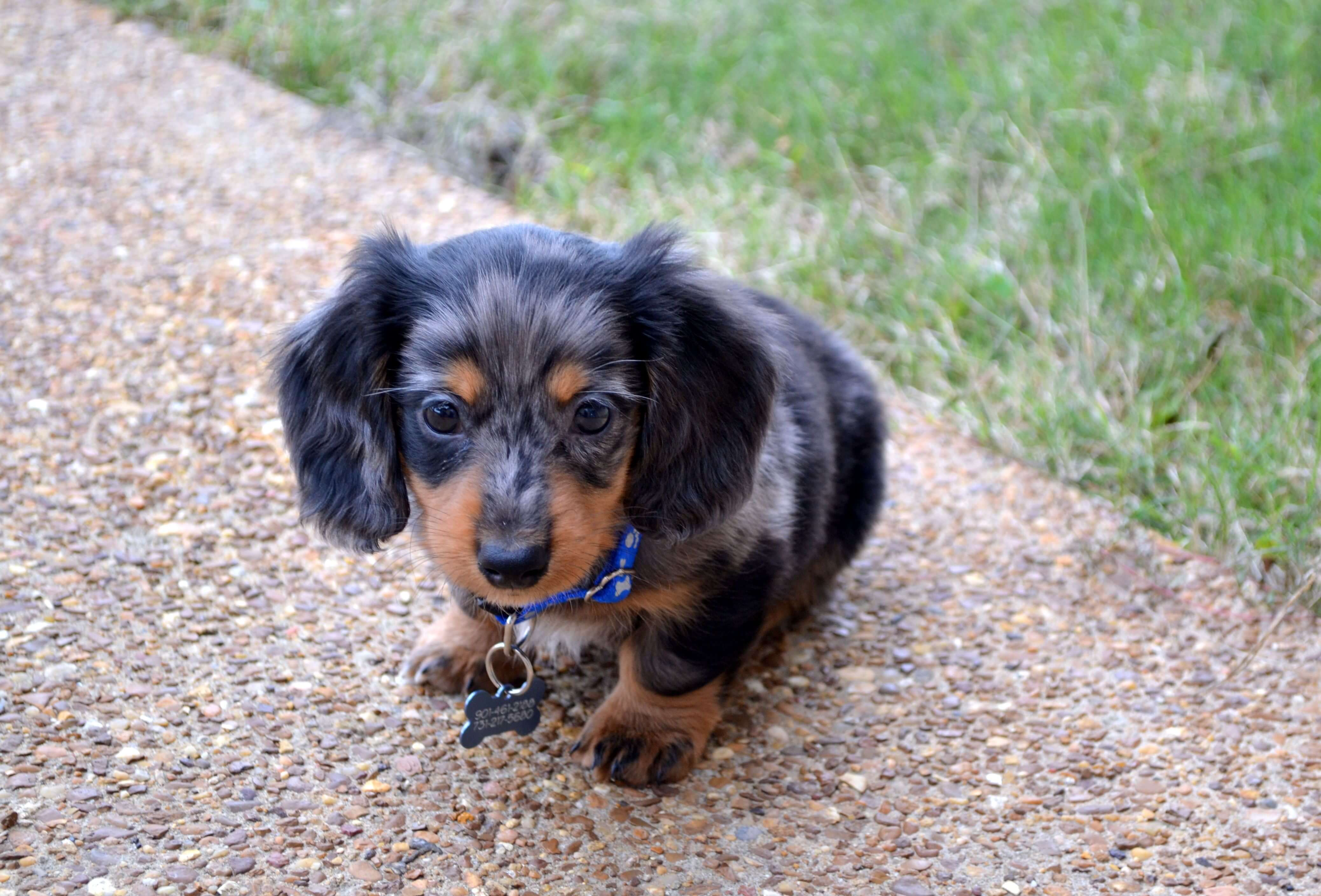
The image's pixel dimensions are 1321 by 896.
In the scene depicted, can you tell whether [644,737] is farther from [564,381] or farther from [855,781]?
[564,381]

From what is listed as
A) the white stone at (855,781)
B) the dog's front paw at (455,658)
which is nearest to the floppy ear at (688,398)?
the dog's front paw at (455,658)

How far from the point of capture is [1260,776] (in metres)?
3.16

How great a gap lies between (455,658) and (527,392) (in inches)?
37.0

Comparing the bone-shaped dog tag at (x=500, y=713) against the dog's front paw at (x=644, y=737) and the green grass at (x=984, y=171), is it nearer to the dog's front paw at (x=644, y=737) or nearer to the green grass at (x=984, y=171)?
the dog's front paw at (x=644, y=737)

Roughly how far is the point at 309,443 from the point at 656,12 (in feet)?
18.4

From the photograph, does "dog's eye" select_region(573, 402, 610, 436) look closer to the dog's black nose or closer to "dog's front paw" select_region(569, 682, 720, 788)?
the dog's black nose

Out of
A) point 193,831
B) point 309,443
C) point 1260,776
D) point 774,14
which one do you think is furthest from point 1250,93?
point 193,831

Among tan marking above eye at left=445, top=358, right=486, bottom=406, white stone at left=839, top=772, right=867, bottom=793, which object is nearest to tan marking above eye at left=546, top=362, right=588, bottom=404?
tan marking above eye at left=445, top=358, right=486, bottom=406

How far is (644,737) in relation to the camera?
3066 mm

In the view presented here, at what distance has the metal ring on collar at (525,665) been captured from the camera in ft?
9.89

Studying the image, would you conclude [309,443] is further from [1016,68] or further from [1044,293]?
[1016,68]

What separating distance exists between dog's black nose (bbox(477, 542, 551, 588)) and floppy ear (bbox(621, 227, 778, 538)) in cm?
41

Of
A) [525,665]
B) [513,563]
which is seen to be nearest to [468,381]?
[513,563]

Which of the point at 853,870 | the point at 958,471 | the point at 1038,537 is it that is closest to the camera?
the point at 853,870
